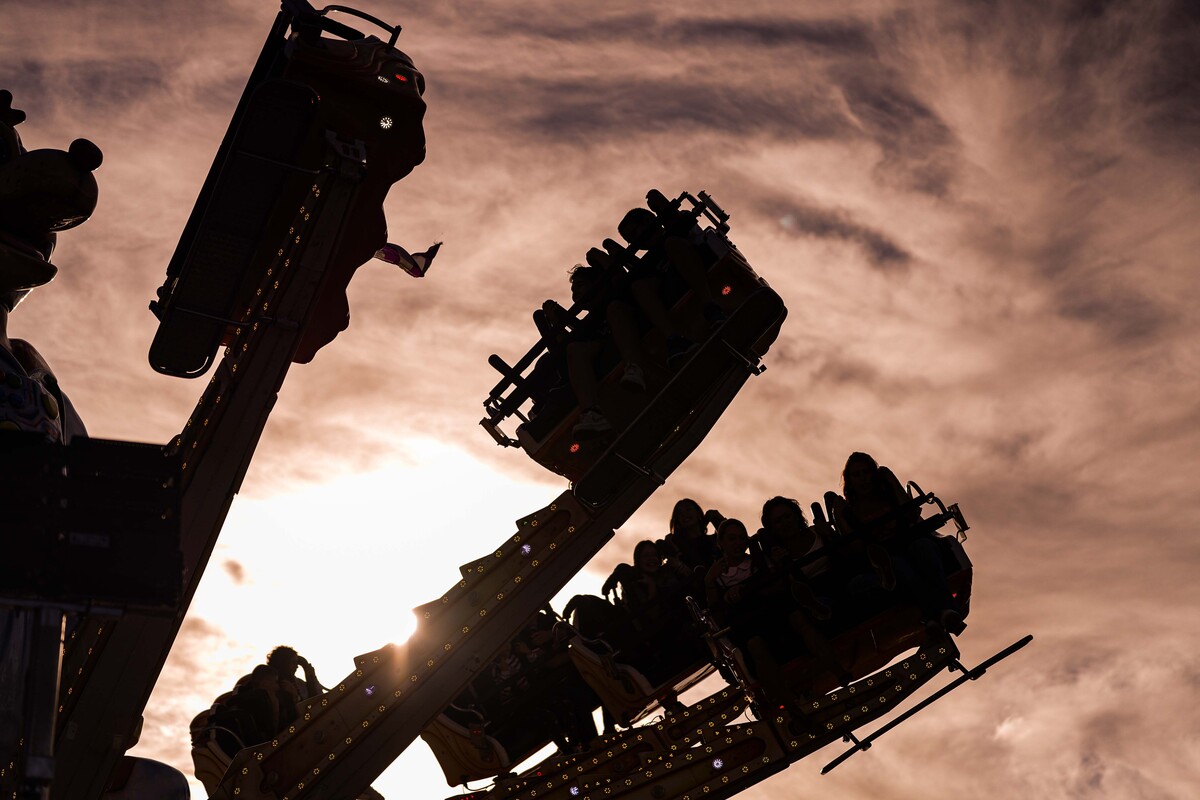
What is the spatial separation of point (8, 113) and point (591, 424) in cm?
387

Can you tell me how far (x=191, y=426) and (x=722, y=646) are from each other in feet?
12.9

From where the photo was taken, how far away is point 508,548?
8.94 metres

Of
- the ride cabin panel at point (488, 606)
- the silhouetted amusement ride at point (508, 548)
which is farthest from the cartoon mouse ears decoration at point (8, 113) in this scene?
the ride cabin panel at point (488, 606)

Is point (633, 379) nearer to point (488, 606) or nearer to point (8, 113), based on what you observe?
point (488, 606)

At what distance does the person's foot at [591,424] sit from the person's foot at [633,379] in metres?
0.28

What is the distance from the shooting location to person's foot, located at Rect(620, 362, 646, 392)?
9328 millimetres

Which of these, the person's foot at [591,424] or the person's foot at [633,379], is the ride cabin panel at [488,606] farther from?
the person's foot at [591,424]

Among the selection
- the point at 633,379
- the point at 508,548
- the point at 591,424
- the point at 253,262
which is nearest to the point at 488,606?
the point at 508,548

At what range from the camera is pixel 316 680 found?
10.2m

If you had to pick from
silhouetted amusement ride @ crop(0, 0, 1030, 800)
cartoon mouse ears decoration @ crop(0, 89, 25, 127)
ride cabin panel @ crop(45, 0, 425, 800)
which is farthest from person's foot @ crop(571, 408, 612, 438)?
cartoon mouse ears decoration @ crop(0, 89, 25, 127)

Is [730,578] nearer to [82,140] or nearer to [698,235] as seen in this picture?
[698,235]

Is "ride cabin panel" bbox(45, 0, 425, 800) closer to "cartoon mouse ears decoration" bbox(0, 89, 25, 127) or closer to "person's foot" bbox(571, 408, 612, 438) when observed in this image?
"cartoon mouse ears decoration" bbox(0, 89, 25, 127)

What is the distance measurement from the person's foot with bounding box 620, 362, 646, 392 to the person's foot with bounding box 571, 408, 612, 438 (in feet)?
0.91

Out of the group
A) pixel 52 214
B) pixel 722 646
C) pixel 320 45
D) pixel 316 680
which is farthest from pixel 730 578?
pixel 52 214
